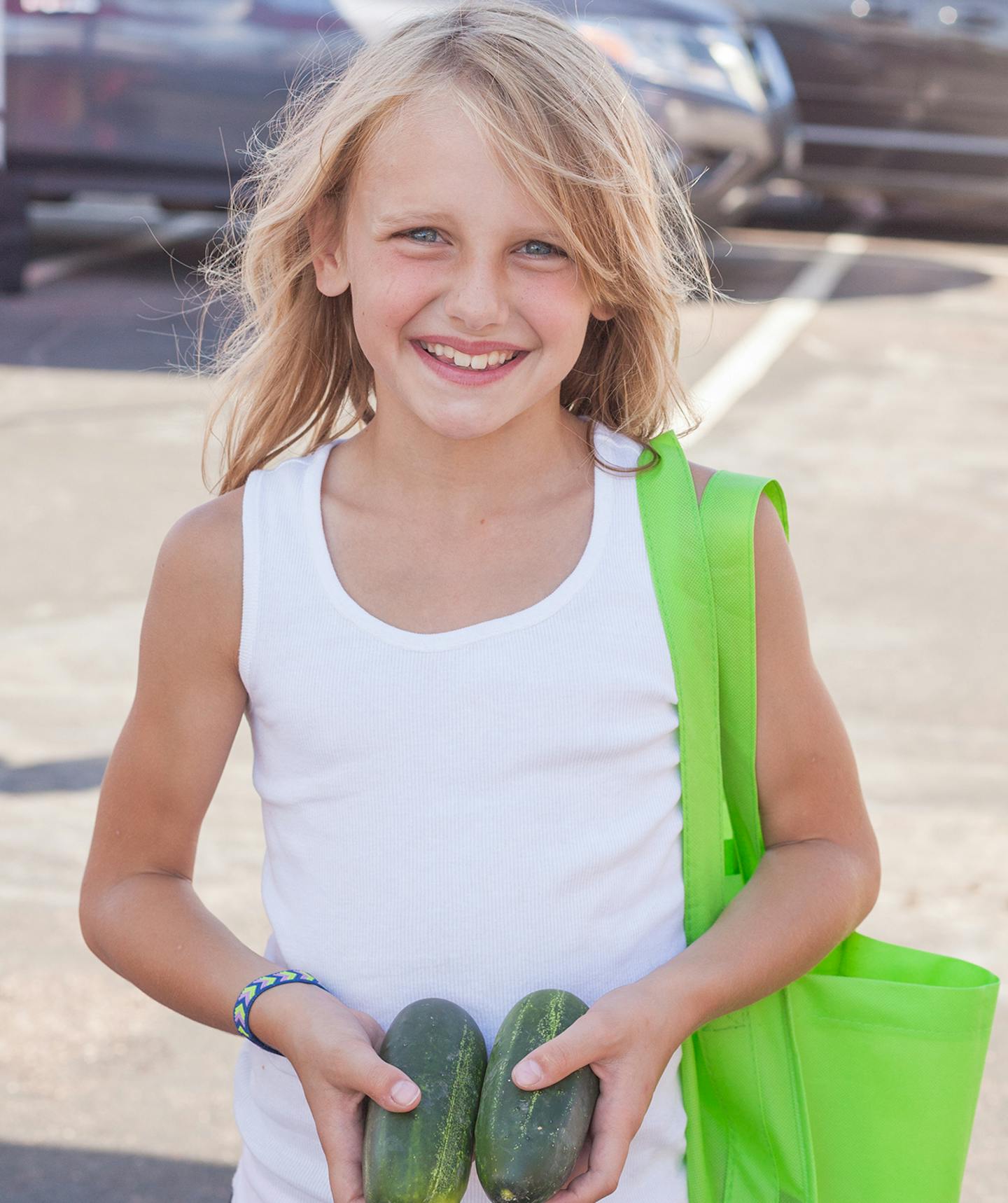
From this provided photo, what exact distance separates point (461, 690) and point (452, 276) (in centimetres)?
46

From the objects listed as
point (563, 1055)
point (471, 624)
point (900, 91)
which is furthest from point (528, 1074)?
point (900, 91)

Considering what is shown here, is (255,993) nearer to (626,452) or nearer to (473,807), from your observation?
(473,807)

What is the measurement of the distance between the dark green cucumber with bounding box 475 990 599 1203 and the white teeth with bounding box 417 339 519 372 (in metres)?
0.71

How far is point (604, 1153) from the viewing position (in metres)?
1.61

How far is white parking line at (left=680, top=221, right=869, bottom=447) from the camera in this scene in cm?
788

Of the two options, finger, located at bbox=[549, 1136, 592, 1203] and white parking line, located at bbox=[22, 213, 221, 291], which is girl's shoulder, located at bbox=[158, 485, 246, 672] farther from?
white parking line, located at bbox=[22, 213, 221, 291]

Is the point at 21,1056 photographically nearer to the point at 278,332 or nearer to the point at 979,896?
the point at 278,332

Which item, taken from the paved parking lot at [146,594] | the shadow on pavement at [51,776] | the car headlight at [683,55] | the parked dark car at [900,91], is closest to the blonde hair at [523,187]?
the paved parking lot at [146,594]

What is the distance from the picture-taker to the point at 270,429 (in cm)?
211

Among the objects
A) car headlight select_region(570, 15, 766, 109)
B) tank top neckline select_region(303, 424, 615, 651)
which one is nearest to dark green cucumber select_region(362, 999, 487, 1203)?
tank top neckline select_region(303, 424, 615, 651)

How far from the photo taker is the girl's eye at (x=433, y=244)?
1802 millimetres

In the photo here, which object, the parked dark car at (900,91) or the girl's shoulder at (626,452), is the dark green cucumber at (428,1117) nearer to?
the girl's shoulder at (626,452)

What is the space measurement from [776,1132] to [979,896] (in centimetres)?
237

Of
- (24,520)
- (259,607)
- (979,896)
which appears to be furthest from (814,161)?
(259,607)
